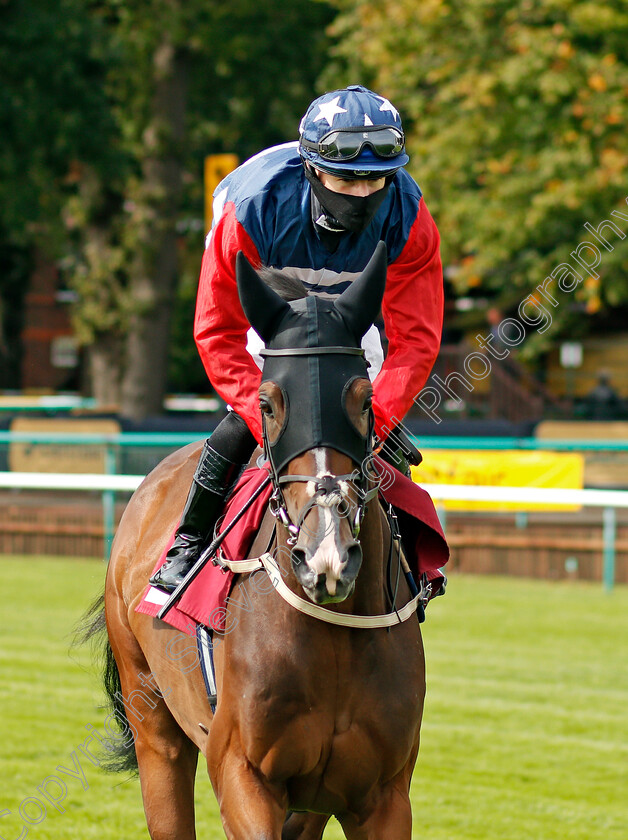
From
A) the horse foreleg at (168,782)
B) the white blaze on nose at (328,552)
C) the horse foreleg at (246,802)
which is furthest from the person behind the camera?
the horse foreleg at (168,782)

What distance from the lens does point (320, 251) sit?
3336 mm

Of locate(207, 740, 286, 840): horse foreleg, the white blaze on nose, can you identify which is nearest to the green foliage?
locate(207, 740, 286, 840): horse foreleg

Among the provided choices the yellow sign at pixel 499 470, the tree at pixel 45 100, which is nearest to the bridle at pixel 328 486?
the yellow sign at pixel 499 470

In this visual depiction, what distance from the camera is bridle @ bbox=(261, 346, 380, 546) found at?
258 centimetres

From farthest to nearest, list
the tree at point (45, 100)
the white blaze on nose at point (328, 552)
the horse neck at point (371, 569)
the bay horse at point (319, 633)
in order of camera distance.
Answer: the tree at point (45, 100) < the horse neck at point (371, 569) < the bay horse at point (319, 633) < the white blaze on nose at point (328, 552)

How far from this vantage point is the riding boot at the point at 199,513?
344 cm

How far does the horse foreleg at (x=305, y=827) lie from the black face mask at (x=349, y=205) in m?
1.79

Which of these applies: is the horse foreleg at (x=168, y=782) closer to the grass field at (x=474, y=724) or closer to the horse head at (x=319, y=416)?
the grass field at (x=474, y=724)

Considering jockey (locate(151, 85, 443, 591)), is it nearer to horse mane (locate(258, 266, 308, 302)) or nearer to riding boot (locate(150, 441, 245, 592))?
riding boot (locate(150, 441, 245, 592))

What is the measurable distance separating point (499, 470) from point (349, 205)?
25.6ft

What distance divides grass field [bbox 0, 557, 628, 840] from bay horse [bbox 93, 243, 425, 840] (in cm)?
178

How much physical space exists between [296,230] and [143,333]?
14.9 metres

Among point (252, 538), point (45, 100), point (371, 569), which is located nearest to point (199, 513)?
point (252, 538)

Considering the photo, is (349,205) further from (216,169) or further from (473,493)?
(216,169)
